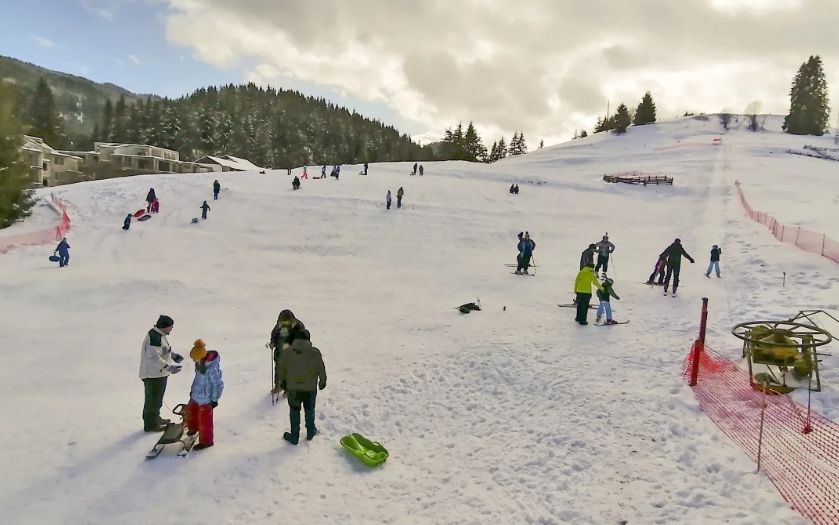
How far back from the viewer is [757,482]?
5.68m

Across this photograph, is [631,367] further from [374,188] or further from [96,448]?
[374,188]

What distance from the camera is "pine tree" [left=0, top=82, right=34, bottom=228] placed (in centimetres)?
2734

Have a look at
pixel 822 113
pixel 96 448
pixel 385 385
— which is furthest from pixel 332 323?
pixel 822 113

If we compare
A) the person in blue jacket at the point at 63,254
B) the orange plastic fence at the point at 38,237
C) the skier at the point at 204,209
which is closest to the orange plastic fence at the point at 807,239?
the person in blue jacket at the point at 63,254

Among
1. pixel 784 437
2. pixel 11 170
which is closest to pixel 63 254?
pixel 11 170

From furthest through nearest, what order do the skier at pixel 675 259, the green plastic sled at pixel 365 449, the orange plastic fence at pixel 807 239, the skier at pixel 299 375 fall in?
the orange plastic fence at pixel 807 239 → the skier at pixel 675 259 → the skier at pixel 299 375 → the green plastic sled at pixel 365 449

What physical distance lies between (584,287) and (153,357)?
31.5 ft

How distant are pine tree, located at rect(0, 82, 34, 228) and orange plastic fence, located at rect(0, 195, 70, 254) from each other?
2.28 meters

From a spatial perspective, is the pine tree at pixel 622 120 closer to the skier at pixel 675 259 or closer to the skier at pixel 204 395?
the skier at pixel 675 259

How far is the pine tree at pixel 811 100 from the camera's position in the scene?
9019 cm

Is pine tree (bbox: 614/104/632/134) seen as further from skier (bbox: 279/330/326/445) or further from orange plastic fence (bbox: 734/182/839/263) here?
skier (bbox: 279/330/326/445)

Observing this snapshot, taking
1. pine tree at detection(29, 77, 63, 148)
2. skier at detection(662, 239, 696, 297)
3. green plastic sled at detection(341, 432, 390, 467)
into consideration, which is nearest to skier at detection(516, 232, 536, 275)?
skier at detection(662, 239, 696, 297)

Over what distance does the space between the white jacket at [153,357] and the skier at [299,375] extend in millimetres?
1903

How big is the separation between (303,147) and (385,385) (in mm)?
113154
